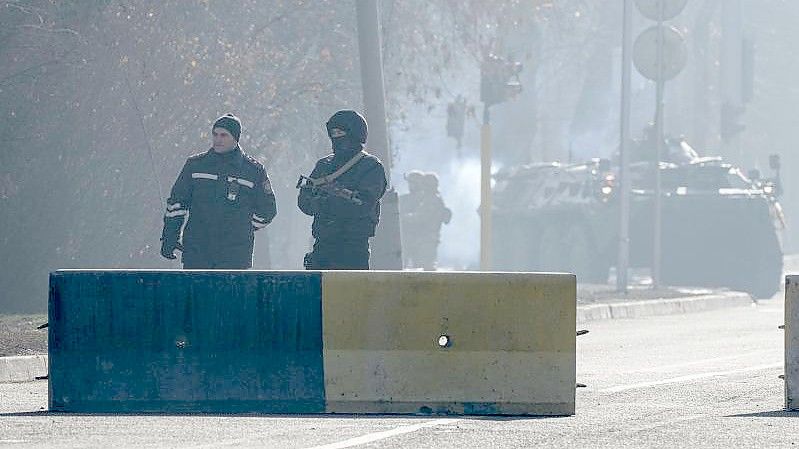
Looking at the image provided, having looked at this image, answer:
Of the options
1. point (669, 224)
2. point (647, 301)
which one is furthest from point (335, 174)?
point (669, 224)

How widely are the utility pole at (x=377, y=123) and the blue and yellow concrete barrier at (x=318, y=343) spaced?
9.58 meters

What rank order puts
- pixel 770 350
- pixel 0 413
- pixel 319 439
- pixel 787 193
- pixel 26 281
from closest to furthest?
pixel 319 439, pixel 0 413, pixel 770 350, pixel 26 281, pixel 787 193

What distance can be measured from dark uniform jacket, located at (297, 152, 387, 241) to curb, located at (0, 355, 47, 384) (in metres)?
2.49

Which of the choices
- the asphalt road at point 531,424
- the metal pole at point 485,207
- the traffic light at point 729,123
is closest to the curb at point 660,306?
the metal pole at point 485,207

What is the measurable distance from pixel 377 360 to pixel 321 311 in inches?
14.3

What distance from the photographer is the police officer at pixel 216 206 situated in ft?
42.5

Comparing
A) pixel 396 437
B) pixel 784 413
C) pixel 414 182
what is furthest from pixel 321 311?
pixel 414 182

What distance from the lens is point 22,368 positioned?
46.6ft

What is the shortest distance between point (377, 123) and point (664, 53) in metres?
8.62

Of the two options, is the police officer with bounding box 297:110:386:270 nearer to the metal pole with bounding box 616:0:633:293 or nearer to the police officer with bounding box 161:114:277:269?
the police officer with bounding box 161:114:277:269

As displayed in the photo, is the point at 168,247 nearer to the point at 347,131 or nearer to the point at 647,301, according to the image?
the point at 347,131

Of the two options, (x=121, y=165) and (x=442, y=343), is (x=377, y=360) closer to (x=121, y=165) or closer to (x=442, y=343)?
(x=442, y=343)

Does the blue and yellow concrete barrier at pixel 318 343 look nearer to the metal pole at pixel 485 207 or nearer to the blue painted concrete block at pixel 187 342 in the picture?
the blue painted concrete block at pixel 187 342

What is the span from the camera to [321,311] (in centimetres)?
1066
